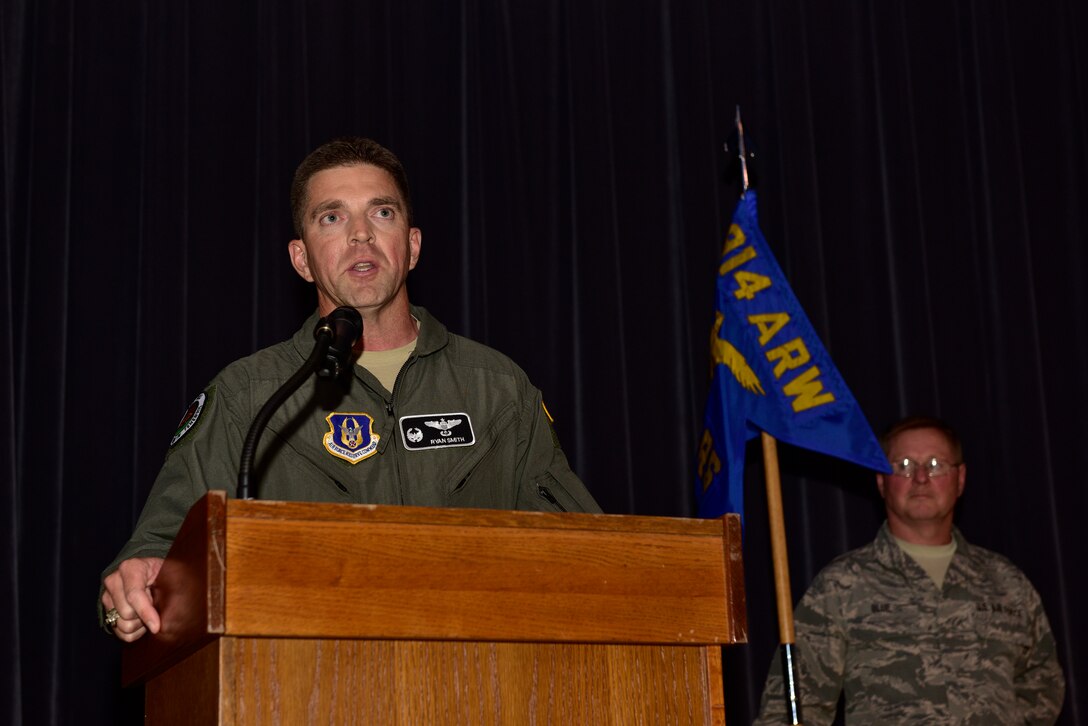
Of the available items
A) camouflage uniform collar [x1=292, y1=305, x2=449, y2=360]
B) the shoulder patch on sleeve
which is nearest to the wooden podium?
the shoulder patch on sleeve

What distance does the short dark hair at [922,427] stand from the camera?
392cm

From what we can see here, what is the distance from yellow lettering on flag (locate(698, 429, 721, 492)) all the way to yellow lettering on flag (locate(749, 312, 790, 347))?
1.11 feet

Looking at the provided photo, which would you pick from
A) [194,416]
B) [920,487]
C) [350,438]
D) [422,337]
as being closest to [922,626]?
[920,487]

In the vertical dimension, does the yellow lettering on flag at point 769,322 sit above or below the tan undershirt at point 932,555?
above

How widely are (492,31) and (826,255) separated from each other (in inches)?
53.3

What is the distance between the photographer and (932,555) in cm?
384

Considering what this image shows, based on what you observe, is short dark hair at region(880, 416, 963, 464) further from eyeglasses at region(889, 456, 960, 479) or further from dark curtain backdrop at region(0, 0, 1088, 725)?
dark curtain backdrop at region(0, 0, 1088, 725)

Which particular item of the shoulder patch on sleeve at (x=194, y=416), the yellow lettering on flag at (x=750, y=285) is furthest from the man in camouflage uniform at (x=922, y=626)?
the shoulder patch on sleeve at (x=194, y=416)

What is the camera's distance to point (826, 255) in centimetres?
437

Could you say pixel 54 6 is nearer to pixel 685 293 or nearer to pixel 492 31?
pixel 492 31

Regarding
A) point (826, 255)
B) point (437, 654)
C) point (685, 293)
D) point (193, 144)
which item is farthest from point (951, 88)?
point (437, 654)

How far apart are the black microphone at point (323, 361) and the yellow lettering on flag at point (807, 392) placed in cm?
230

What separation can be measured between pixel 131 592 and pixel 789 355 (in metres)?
2.54

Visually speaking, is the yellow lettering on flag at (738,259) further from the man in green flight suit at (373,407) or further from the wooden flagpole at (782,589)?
the man in green flight suit at (373,407)
